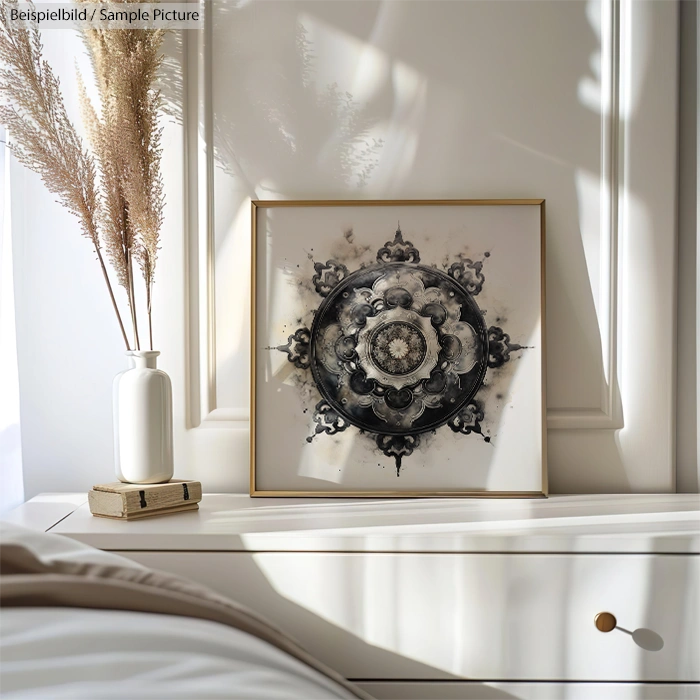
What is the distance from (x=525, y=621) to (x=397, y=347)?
0.57 metres

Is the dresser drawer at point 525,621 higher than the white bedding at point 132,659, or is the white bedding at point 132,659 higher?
the white bedding at point 132,659

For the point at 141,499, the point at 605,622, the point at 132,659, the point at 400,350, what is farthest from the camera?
the point at 400,350

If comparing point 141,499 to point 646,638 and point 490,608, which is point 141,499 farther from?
point 646,638

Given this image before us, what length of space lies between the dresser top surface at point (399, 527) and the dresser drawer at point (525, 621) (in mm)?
24

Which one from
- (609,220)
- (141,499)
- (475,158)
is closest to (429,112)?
(475,158)

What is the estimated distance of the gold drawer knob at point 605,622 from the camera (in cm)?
97

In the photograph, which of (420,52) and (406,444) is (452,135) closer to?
(420,52)

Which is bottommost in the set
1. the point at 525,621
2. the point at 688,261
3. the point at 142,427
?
the point at 525,621

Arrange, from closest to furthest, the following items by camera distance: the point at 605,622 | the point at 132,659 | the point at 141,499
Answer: the point at 132,659 < the point at 605,622 < the point at 141,499

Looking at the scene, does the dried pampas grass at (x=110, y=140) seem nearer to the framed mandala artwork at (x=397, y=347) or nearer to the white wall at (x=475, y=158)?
the white wall at (x=475, y=158)

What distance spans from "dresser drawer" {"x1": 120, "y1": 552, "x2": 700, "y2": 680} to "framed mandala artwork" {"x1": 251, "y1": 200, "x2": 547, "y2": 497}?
31cm

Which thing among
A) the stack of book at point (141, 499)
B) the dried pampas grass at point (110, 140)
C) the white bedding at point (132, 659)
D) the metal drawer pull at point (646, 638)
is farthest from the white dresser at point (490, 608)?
the dried pampas grass at point (110, 140)

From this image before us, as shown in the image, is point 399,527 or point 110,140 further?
point 110,140

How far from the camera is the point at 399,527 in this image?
1.04 metres
